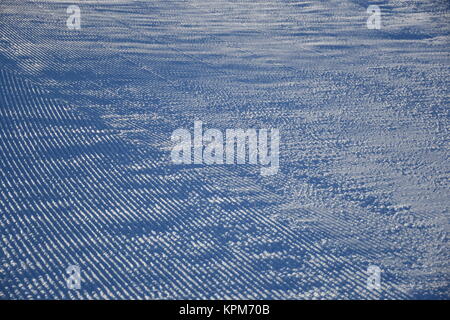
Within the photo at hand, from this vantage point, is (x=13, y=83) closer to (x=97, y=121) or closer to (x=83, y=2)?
(x=97, y=121)

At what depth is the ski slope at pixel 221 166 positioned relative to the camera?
9.53 feet

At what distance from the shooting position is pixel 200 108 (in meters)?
4.76

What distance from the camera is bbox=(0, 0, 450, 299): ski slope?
291cm

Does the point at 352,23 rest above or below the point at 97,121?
above

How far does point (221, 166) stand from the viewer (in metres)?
3.93

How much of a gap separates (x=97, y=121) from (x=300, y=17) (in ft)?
13.3

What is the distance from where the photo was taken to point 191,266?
9.64ft

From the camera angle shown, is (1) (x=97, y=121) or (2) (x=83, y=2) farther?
(2) (x=83, y=2)

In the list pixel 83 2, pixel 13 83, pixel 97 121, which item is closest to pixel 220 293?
pixel 97 121

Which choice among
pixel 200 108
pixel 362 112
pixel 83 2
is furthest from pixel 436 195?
pixel 83 2

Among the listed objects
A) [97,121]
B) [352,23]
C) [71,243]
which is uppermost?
[352,23]
